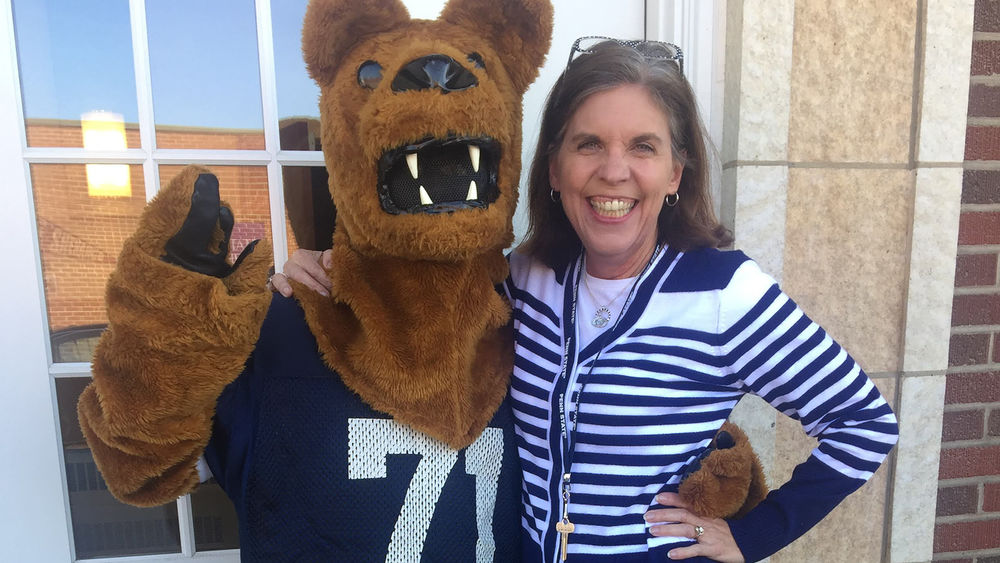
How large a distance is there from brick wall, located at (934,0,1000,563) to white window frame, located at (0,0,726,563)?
37.0 inches

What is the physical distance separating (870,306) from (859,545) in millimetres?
854

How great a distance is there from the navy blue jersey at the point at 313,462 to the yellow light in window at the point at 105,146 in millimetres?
919

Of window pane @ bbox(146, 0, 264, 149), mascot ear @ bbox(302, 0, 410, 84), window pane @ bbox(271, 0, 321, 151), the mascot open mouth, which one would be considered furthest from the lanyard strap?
window pane @ bbox(146, 0, 264, 149)

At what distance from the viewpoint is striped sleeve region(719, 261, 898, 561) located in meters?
1.14

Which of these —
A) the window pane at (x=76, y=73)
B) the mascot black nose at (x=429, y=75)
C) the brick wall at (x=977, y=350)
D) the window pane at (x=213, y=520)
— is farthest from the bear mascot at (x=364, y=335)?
the brick wall at (x=977, y=350)

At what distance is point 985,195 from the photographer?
6.08 feet

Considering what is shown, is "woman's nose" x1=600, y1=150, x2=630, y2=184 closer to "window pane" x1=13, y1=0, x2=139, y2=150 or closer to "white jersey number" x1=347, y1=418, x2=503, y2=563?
"white jersey number" x1=347, y1=418, x2=503, y2=563

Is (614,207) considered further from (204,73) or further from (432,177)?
(204,73)

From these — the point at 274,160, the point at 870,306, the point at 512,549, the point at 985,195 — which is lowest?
the point at 512,549

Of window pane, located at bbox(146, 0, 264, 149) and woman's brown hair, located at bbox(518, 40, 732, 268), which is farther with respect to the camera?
window pane, located at bbox(146, 0, 264, 149)

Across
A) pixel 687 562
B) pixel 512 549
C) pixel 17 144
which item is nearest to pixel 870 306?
pixel 687 562

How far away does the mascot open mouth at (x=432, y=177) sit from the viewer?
1036mm

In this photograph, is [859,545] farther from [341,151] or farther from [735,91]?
[341,151]

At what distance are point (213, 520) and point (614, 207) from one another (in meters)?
1.70
